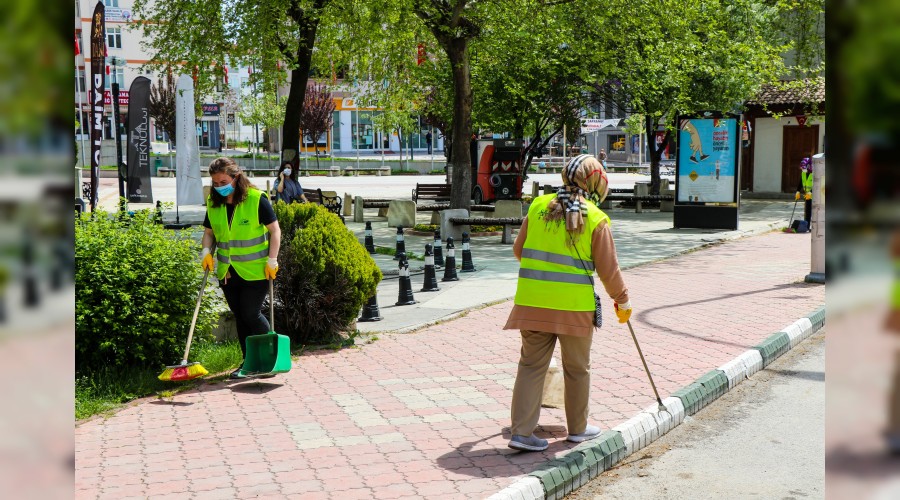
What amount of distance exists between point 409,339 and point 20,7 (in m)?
8.99

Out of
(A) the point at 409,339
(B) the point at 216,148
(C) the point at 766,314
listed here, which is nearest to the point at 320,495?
(A) the point at 409,339

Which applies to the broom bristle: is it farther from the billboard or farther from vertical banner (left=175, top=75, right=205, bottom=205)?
vertical banner (left=175, top=75, right=205, bottom=205)

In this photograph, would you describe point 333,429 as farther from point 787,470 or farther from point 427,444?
point 787,470

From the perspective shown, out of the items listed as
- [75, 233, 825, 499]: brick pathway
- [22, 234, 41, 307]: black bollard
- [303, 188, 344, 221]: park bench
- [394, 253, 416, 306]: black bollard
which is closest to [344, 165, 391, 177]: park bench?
[303, 188, 344, 221]: park bench

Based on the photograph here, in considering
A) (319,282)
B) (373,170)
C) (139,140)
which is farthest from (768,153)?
(373,170)

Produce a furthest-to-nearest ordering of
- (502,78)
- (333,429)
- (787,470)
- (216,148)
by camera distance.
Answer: (216,148)
(502,78)
(333,429)
(787,470)

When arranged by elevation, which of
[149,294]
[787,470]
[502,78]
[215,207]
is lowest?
[787,470]

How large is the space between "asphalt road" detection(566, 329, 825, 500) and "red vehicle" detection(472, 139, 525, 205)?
2044cm

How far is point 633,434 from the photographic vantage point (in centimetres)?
644

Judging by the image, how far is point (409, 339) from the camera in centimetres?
973

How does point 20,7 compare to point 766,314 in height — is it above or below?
above

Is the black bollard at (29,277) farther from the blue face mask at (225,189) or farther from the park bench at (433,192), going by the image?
the park bench at (433,192)

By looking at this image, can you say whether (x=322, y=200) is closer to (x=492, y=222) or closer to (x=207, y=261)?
(x=492, y=222)

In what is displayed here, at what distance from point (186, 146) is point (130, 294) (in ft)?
55.1
